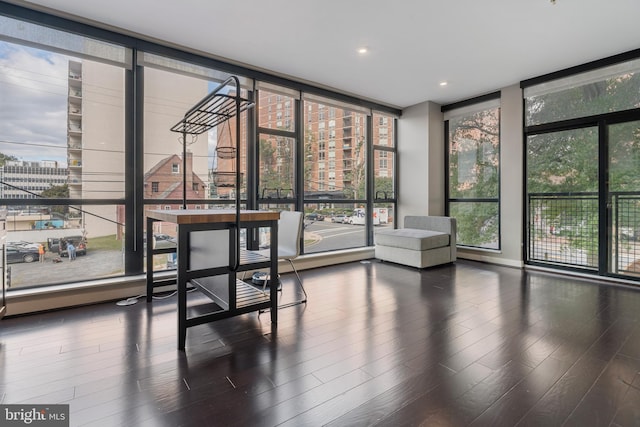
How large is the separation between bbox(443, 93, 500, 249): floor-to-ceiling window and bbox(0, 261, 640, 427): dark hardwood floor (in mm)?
2034

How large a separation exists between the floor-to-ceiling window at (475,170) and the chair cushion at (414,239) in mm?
775

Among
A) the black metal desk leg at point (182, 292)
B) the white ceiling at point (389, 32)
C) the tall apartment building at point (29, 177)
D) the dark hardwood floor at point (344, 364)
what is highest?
the white ceiling at point (389, 32)

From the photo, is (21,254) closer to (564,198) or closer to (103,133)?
(103,133)

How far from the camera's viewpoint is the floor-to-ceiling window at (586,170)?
351 cm

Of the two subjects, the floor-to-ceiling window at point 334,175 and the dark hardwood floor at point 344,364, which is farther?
the floor-to-ceiling window at point 334,175

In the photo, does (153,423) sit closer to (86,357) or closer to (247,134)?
(86,357)

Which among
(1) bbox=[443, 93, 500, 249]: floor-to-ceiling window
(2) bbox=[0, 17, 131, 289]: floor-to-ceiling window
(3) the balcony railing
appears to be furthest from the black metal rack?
(3) the balcony railing

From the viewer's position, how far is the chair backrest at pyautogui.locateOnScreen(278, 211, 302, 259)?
279 cm

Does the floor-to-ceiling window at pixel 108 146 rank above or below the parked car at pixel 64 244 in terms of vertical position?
above

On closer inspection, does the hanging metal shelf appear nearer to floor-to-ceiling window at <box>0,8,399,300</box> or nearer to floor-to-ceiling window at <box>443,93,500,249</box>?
floor-to-ceiling window at <box>0,8,399,300</box>

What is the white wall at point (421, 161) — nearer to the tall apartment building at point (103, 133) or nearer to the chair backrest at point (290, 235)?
the chair backrest at point (290, 235)

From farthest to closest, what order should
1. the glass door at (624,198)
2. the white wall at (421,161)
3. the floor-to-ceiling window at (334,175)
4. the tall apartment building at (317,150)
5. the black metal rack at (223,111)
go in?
the white wall at (421,161) → the floor-to-ceiling window at (334,175) → the tall apartment building at (317,150) → the glass door at (624,198) → the black metal rack at (223,111)

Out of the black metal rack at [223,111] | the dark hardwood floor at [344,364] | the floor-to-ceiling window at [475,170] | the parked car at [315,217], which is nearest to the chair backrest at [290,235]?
the dark hardwood floor at [344,364]

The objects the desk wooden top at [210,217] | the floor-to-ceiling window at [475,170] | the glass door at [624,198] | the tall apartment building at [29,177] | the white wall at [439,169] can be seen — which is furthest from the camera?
the floor-to-ceiling window at [475,170]
